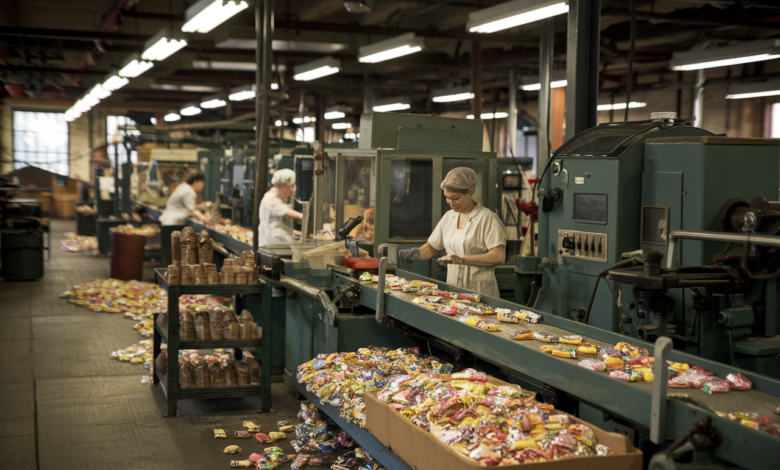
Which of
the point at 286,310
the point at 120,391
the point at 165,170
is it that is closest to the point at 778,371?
the point at 286,310

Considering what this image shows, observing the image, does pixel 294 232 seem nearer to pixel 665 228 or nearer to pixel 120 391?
pixel 120 391

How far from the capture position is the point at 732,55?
830cm

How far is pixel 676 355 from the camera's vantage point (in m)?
2.97

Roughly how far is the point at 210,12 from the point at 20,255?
6500mm

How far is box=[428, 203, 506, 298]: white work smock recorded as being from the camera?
198 inches

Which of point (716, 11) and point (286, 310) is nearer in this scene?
point (286, 310)

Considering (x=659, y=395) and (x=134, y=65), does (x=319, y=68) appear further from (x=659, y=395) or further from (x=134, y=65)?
(x=659, y=395)

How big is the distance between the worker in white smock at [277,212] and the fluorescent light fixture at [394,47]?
252 cm

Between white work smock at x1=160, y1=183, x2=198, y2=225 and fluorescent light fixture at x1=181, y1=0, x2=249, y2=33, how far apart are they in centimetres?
410

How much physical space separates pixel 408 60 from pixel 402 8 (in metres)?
2.90

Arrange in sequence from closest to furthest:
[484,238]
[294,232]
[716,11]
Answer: [484,238] < [294,232] < [716,11]

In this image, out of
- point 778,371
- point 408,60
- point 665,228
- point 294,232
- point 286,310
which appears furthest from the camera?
point 408,60

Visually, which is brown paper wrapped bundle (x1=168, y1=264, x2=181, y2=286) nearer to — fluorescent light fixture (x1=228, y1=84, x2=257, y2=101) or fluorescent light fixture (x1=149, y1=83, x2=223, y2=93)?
fluorescent light fixture (x1=228, y1=84, x2=257, y2=101)

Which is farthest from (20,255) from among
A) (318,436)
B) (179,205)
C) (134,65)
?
(318,436)
